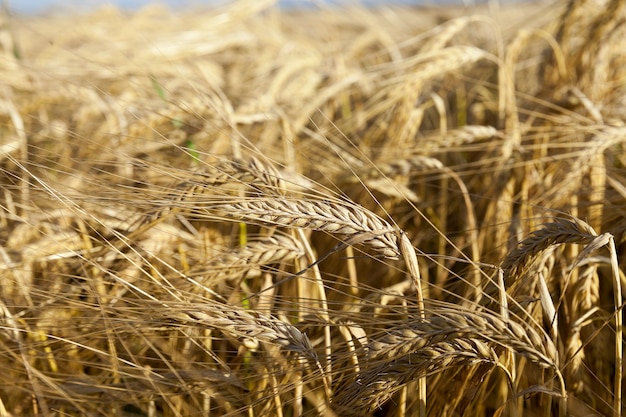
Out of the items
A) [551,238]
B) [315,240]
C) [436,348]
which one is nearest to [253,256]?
[436,348]

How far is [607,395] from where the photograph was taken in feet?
4.32

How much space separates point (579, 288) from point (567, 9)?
4.92 feet

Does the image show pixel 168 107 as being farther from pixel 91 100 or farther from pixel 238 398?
pixel 238 398

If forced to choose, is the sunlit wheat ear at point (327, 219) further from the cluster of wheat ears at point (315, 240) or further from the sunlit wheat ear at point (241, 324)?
the sunlit wheat ear at point (241, 324)

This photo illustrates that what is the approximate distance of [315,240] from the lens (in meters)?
2.02

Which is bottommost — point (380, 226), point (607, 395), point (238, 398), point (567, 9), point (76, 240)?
point (607, 395)

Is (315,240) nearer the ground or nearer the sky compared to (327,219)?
nearer the ground

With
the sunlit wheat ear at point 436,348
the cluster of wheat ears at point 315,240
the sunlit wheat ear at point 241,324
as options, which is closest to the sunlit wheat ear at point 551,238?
the cluster of wheat ears at point 315,240

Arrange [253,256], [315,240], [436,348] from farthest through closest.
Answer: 1. [315,240]
2. [253,256]
3. [436,348]

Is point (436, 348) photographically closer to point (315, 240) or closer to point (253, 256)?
point (253, 256)

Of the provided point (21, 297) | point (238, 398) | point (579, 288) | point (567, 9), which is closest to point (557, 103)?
point (567, 9)

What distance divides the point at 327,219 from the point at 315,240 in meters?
1.03

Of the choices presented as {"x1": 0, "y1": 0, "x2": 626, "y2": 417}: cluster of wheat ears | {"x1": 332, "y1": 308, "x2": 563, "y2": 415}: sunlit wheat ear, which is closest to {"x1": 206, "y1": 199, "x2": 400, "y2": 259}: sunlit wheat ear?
{"x1": 0, "y1": 0, "x2": 626, "y2": 417}: cluster of wheat ears

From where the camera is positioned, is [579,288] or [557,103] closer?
[579,288]
